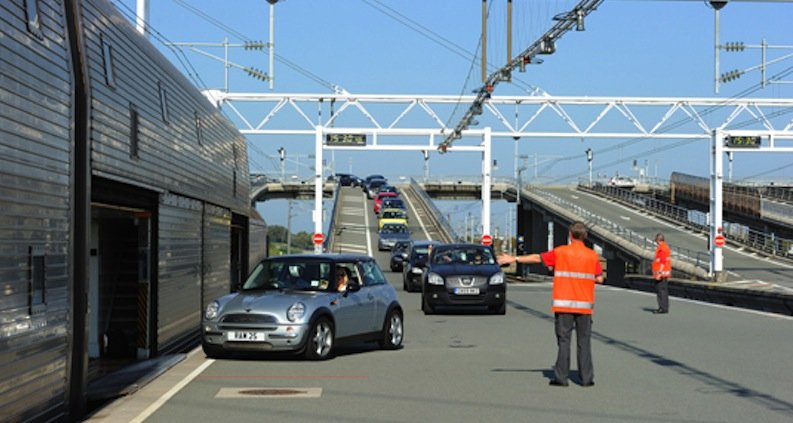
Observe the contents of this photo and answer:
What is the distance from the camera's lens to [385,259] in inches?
2653

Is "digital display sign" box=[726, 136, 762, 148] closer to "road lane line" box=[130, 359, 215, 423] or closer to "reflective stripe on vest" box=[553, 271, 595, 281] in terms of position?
"road lane line" box=[130, 359, 215, 423]

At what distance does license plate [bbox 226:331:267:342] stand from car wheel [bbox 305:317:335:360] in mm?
622

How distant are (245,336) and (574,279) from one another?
484cm

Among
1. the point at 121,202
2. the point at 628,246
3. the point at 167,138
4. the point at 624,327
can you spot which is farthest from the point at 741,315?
the point at 628,246

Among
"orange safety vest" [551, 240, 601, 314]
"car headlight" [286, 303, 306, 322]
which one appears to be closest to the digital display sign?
"car headlight" [286, 303, 306, 322]

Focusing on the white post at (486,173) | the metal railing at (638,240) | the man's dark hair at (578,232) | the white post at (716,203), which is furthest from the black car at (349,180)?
the man's dark hair at (578,232)

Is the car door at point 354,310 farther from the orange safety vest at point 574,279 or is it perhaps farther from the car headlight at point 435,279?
the car headlight at point 435,279

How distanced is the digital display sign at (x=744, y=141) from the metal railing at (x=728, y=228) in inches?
525

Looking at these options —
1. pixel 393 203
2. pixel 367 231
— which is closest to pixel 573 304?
pixel 367 231

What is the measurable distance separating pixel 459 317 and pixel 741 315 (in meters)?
6.07

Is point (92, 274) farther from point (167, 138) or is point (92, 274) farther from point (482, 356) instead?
point (482, 356)

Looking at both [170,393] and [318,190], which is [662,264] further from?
[318,190]

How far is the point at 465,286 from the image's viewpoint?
25.7m

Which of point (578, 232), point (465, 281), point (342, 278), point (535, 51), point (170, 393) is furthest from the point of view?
point (535, 51)
